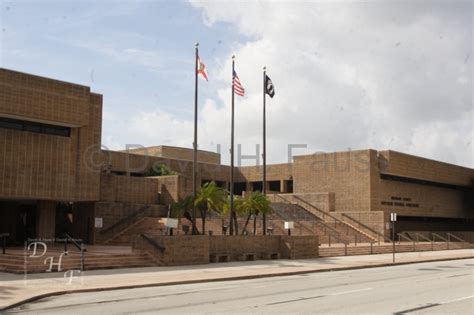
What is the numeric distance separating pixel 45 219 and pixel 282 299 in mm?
25200

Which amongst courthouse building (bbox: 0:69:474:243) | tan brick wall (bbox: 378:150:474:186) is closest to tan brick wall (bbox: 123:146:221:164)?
courthouse building (bbox: 0:69:474:243)

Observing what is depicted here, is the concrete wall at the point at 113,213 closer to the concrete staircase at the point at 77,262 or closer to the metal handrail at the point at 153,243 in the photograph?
the metal handrail at the point at 153,243

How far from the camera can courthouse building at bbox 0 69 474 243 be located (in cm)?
3374

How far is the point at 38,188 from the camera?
3403 centimetres

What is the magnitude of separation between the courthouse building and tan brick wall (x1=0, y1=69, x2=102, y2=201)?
57 mm

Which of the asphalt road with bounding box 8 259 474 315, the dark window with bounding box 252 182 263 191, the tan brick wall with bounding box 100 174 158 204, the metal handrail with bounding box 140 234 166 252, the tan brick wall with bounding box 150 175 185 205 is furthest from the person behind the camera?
the dark window with bounding box 252 182 263 191

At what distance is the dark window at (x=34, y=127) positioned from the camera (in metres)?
33.3

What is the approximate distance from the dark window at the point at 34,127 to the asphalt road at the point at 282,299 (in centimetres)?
1845

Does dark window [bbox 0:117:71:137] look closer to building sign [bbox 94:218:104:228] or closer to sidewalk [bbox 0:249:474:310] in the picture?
building sign [bbox 94:218:104:228]

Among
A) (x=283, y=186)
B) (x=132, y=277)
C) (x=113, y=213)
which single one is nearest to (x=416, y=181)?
(x=283, y=186)

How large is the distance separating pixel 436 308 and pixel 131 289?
32.1ft

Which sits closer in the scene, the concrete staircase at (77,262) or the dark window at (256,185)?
the concrete staircase at (77,262)

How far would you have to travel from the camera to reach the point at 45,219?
37000mm

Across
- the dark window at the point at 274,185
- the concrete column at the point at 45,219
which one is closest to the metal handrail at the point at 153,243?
the concrete column at the point at 45,219
